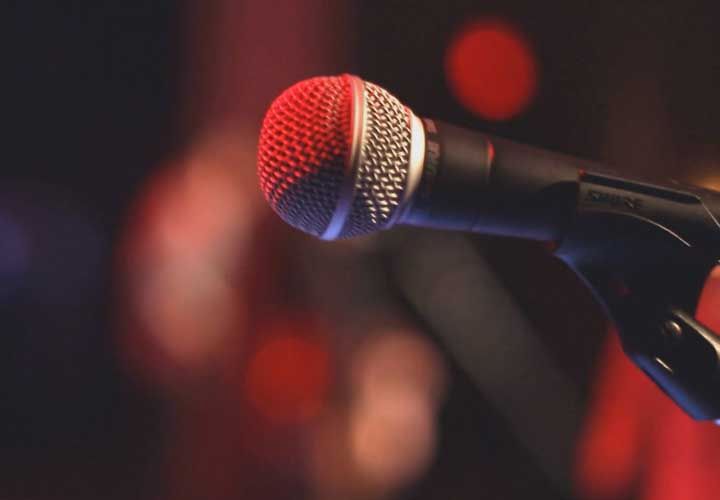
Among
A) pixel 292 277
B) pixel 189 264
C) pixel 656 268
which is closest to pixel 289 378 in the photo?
pixel 292 277

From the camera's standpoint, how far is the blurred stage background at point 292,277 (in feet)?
5.47

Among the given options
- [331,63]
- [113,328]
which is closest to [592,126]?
[331,63]

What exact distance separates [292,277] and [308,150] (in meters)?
1.52

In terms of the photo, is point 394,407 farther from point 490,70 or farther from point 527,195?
point 527,195

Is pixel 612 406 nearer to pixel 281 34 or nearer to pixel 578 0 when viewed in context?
pixel 578 0

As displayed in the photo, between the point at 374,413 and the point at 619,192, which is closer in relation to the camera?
the point at 619,192

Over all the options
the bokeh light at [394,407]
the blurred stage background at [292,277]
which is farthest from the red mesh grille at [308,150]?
the bokeh light at [394,407]

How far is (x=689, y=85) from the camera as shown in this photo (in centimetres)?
178

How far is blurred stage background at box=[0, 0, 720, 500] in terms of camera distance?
1666 millimetres

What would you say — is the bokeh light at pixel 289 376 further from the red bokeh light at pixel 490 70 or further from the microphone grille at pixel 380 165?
the microphone grille at pixel 380 165

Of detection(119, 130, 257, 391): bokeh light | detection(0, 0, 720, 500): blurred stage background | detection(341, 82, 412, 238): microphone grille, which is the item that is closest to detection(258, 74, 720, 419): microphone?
detection(341, 82, 412, 238): microphone grille

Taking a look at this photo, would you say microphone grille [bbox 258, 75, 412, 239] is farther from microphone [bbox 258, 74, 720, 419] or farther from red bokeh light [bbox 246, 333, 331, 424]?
red bokeh light [bbox 246, 333, 331, 424]

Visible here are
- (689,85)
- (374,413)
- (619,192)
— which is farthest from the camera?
(374,413)

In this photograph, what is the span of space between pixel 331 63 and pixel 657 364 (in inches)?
63.0
